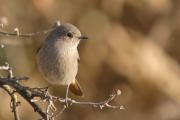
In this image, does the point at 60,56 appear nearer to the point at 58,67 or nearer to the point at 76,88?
the point at 58,67

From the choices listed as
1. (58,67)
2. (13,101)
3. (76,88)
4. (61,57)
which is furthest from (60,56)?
(13,101)

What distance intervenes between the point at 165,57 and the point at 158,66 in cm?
30

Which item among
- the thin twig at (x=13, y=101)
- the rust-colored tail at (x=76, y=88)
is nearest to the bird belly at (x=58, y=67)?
the rust-colored tail at (x=76, y=88)

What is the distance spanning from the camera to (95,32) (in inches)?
359

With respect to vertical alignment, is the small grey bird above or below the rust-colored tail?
above

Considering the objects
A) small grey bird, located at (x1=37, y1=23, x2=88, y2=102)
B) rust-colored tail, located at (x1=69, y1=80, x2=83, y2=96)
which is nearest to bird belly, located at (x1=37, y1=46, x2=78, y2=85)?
small grey bird, located at (x1=37, y1=23, x2=88, y2=102)

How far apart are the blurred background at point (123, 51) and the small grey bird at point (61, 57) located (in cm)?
278

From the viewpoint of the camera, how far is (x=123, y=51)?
29.9 feet

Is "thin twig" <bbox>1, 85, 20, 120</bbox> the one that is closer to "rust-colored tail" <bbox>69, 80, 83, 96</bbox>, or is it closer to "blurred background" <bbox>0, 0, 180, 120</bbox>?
"rust-colored tail" <bbox>69, 80, 83, 96</bbox>

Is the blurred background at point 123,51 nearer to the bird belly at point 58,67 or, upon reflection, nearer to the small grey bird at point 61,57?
the small grey bird at point 61,57

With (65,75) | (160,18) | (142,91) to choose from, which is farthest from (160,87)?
(65,75)

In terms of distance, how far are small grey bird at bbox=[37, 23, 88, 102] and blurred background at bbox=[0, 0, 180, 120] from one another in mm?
2782

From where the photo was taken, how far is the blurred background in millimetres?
8961

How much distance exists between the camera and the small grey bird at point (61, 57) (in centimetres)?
563
